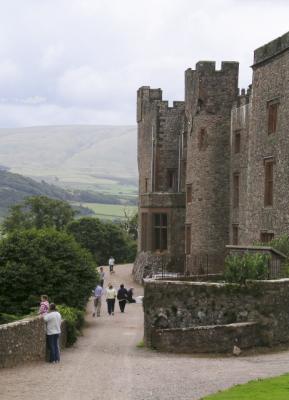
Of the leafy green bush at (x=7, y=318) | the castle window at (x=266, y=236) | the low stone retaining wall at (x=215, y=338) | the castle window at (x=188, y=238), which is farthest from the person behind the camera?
the castle window at (x=188, y=238)

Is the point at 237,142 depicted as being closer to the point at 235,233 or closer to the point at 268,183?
the point at 235,233

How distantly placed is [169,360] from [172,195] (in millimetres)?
29753

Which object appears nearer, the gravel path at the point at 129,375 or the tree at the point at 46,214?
the gravel path at the point at 129,375

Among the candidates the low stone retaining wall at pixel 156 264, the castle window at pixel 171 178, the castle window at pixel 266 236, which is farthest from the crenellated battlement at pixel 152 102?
the castle window at pixel 266 236

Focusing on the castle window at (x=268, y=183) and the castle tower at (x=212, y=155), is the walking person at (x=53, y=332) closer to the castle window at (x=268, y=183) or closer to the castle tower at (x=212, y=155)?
the castle window at (x=268, y=183)

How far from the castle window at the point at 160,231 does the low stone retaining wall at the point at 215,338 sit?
28572mm

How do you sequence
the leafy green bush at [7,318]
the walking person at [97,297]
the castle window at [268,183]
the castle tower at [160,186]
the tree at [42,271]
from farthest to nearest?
the castle tower at [160,186] < the walking person at [97,297] < the tree at [42,271] < the castle window at [268,183] < the leafy green bush at [7,318]

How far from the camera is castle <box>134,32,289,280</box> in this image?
113 feet

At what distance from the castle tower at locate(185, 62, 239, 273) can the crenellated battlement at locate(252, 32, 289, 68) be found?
10.3 meters


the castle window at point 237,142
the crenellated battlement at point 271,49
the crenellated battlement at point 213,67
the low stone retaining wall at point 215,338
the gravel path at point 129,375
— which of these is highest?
the crenellated battlement at point 213,67

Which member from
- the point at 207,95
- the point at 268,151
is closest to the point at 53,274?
the point at 268,151

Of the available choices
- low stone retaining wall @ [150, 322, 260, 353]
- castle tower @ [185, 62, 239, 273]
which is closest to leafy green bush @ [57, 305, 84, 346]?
low stone retaining wall @ [150, 322, 260, 353]

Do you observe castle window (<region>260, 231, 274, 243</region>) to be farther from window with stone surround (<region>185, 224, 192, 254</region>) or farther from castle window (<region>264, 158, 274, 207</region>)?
window with stone surround (<region>185, 224, 192, 254</region>)

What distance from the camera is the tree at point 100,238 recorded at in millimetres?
82875
